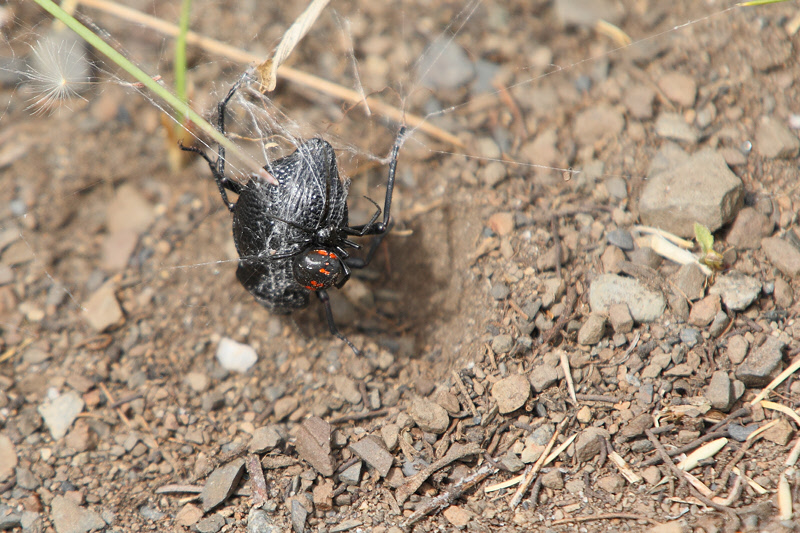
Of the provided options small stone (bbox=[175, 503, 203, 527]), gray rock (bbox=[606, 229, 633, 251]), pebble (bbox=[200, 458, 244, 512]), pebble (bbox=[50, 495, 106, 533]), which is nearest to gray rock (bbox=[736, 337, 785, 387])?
gray rock (bbox=[606, 229, 633, 251])

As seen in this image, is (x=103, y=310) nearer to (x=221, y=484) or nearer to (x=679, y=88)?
(x=221, y=484)

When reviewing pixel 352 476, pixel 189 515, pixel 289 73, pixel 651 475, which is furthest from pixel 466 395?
pixel 289 73

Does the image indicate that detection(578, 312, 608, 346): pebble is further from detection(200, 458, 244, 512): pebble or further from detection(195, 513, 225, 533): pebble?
detection(195, 513, 225, 533): pebble

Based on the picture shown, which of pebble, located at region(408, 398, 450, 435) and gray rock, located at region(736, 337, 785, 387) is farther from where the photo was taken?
pebble, located at region(408, 398, 450, 435)

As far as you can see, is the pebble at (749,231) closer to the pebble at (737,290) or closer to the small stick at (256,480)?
the pebble at (737,290)

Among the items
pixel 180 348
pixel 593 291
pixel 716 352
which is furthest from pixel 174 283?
pixel 716 352

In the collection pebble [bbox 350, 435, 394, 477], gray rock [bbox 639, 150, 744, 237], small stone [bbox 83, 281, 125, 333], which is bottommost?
pebble [bbox 350, 435, 394, 477]
